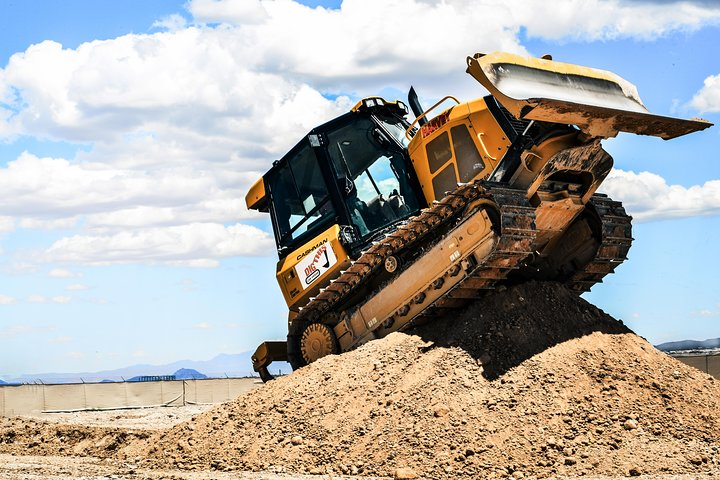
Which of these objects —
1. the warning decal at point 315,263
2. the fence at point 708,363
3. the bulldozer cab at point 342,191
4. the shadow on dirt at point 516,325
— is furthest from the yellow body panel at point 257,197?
the fence at point 708,363

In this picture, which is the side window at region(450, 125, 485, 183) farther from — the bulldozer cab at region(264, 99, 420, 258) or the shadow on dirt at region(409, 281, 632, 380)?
the shadow on dirt at region(409, 281, 632, 380)

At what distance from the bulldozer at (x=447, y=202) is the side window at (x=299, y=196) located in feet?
0.09

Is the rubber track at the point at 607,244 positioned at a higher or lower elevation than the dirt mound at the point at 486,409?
higher

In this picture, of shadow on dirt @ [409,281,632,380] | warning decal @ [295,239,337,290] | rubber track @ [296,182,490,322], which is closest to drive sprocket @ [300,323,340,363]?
rubber track @ [296,182,490,322]

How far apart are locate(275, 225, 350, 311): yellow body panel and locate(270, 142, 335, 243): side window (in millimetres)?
357

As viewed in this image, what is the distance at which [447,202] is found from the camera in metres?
11.7

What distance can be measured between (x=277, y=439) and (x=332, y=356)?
2.06m

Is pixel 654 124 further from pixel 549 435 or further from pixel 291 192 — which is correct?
pixel 291 192

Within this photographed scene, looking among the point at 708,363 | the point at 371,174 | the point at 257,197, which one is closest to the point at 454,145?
the point at 371,174

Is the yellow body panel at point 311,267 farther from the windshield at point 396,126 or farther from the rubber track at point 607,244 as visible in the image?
the rubber track at point 607,244

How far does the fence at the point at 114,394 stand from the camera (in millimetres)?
18516

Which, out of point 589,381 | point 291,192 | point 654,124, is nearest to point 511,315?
point 589,381

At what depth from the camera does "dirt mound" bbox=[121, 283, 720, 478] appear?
927cm

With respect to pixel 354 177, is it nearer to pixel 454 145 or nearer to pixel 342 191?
pixel 342 191
